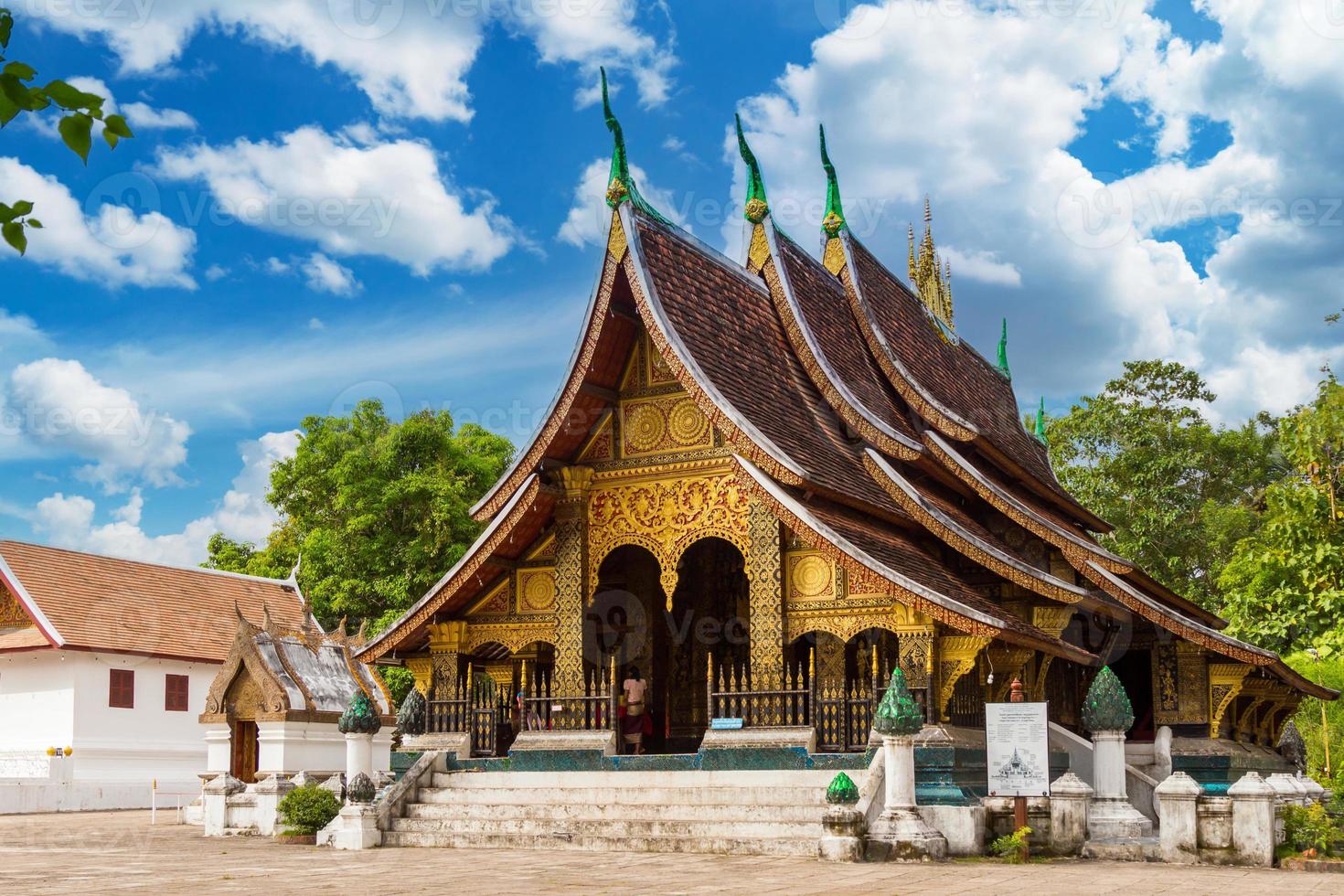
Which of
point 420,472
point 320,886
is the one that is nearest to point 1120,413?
point 420,472

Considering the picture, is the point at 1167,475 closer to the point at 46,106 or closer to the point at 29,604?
the point at 29,604

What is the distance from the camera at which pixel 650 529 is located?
1436cm

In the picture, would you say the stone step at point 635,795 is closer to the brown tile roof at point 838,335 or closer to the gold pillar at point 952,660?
the gold pillar at point 952,660

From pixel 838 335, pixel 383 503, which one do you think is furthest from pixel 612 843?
pixel 383 503

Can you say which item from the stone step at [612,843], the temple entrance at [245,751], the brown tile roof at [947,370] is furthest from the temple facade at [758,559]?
the temple entrance at [245,751]

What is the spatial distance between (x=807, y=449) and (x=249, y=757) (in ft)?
31.7

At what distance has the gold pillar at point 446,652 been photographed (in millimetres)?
15234

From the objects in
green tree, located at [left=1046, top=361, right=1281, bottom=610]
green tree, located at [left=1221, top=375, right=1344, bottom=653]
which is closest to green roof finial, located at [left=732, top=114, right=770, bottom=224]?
green tree, located at [left=1221, top=375, right=1344, bottom=653]

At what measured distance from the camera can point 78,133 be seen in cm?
344

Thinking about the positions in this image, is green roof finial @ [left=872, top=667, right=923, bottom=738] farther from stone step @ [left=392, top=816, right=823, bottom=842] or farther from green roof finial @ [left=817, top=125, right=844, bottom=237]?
green roof finial @ [left=817, top=125, right=844, bottom=237]

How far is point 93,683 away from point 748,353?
1698 cm

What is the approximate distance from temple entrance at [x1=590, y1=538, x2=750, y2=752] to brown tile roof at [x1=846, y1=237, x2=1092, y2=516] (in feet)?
11.3

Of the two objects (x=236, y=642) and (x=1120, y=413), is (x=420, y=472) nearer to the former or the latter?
(x=236, y=642)

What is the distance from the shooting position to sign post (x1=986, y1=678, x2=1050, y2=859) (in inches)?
440
